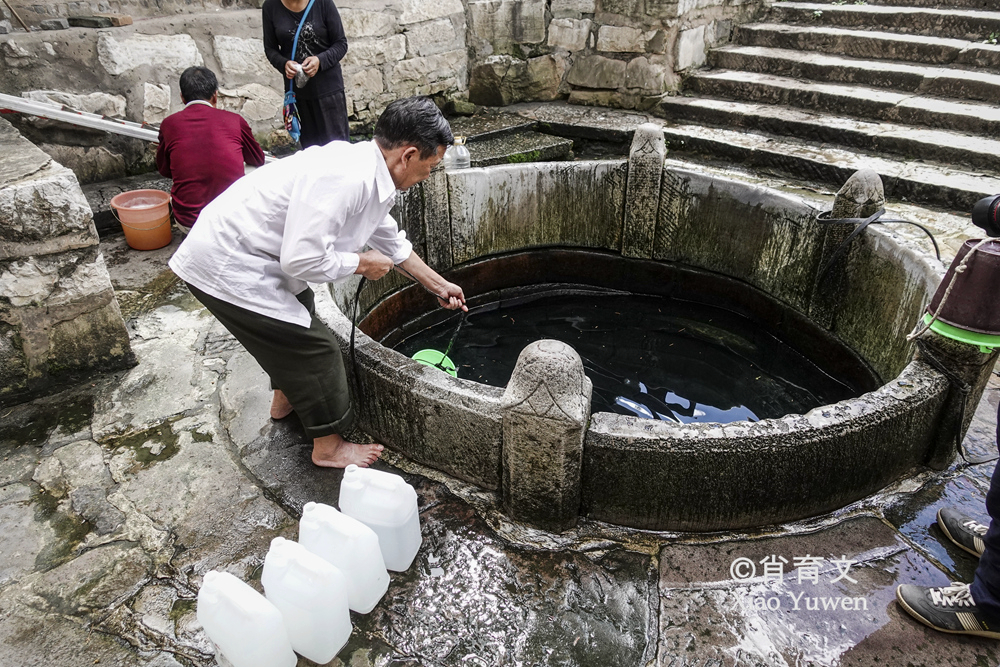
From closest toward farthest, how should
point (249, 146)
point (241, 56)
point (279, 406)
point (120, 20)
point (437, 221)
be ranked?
point (279, 406), point (249, 146), point (437, 221), point (120, 20), point (241, 56)

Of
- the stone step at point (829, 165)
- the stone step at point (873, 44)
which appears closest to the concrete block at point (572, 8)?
the stone step at point (829, 165)

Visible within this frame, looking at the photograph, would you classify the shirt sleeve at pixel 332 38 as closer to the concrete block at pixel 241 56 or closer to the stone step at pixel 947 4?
the concrete block at pixel 241 56

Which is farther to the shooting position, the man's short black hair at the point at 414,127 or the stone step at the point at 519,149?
the stone step at the point at 519,149

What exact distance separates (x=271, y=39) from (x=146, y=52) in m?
1.29

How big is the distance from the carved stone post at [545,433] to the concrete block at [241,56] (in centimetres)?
484

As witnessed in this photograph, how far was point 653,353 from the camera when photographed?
462 centimetres

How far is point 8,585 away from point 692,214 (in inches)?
178

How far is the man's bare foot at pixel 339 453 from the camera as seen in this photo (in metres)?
3.02

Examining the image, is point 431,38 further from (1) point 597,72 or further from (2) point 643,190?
(2) point 643,190

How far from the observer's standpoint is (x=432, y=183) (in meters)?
4.64

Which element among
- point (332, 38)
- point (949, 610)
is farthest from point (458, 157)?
point (949, 610)

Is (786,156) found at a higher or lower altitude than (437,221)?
higher

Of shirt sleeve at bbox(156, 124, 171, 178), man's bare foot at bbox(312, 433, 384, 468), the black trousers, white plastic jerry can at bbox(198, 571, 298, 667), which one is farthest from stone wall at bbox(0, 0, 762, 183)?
white plastic jerry can at bbox(198, 571, 298, 667)

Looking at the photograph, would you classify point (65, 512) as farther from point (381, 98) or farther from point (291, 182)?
point (381, 98)
